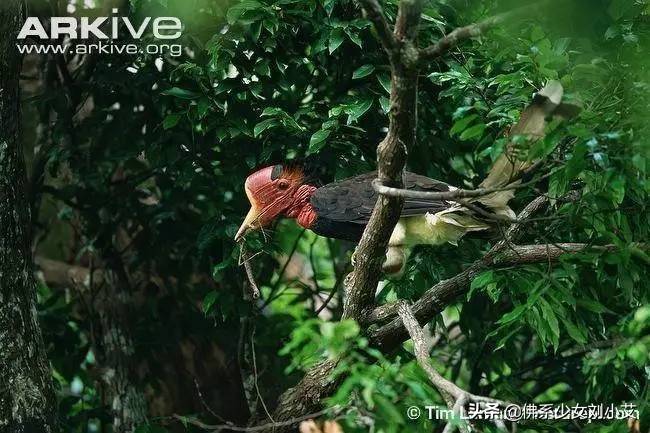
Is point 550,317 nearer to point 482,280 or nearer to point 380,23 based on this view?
point 482,280

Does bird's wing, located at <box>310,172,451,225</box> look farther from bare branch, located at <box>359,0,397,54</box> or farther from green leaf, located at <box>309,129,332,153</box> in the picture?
bare branch, located at <box>359,0,397,54</box>

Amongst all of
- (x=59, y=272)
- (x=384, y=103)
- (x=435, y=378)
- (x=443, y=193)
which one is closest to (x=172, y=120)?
(x=384, y=103)

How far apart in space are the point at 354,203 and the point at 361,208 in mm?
39

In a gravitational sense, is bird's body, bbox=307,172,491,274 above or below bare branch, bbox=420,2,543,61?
below

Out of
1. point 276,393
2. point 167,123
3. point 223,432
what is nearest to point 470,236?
point 167,123

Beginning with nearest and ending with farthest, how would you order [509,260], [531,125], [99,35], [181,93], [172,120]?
[531,125]
[509,260]
[181,93]
[172,120]
[99,35]

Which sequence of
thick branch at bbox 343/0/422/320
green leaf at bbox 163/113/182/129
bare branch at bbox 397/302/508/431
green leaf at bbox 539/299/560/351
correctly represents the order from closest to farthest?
bare branch at bbox 397/302/508/431, thick branch at bbox 343/0/422/320, green leaf at bbox 539/299/560/351, green leaf at bbox 163/113/182/129

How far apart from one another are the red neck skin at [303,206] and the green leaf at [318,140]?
0.35 meters

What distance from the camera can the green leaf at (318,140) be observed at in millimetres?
4000

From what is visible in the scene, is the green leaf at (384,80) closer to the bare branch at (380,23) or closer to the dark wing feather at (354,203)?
the dark wing feather at (354,203)

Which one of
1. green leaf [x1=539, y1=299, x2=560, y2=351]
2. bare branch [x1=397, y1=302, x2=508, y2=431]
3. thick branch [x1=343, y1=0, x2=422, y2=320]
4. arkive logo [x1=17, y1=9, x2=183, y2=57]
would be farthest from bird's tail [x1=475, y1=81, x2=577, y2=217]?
arkive logo [x1=17, y1=9, x2=183, y2=57]

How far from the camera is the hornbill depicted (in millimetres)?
3725

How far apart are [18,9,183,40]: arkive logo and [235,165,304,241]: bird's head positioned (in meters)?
0.80

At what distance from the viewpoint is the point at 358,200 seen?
4.04 metres
